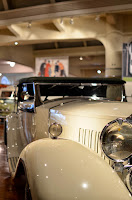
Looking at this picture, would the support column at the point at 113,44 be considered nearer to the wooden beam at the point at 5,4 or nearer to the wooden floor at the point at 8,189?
the wooden beam at the point at 5,4

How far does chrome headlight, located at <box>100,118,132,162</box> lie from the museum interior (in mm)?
3634

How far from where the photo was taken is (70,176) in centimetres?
136

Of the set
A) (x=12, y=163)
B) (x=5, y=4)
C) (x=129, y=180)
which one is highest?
(x=5, y=4)

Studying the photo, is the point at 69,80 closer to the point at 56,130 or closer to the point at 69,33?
the point at 56,130

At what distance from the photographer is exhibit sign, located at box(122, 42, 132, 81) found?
610cm

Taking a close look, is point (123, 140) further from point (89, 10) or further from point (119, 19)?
point (119, 19)

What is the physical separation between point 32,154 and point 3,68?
6.98 ft

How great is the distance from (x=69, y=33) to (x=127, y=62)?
2.22 meters

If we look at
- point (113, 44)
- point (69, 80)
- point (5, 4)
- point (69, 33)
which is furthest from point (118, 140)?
point (5, 4)

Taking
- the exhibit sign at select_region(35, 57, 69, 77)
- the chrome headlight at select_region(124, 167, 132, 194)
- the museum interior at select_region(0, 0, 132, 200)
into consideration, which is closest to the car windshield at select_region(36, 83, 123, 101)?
the chrome headlight at select_region(124, 167, 132, 194)

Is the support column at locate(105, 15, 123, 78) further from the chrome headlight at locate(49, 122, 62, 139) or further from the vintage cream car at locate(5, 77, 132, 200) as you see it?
the chrome headlight at locate(49, 122, 62, 139)

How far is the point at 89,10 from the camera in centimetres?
623

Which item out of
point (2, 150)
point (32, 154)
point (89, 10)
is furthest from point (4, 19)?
point (32, 154)

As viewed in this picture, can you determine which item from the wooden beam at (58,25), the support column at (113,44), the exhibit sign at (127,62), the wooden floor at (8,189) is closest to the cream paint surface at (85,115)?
the wooden floor at (8,189)
